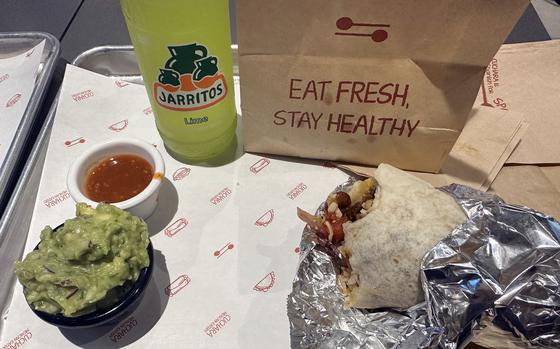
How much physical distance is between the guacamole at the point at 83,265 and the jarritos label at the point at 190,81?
387 millimetres

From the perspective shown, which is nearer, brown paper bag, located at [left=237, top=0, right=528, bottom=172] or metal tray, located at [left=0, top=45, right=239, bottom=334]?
brown paper bag, located at [left=237, top=0, right=528, bottom=172]

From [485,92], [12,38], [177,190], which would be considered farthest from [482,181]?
[12,38]

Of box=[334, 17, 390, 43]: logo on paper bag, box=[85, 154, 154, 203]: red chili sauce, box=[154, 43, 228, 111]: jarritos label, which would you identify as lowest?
box=[85, 154, 154, 203]: red chili sauce

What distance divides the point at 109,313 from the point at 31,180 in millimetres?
645

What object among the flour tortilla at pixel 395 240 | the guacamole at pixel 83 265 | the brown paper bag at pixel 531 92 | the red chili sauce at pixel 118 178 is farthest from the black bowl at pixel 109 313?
the brown paper bag at pixel 531 92

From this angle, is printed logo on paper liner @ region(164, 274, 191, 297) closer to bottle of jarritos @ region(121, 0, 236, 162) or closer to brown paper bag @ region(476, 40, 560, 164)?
bottle of jarritos @ region(121, 0, 236, 162)

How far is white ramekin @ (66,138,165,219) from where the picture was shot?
3.80 feet

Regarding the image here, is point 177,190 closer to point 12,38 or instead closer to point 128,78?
point 128,78

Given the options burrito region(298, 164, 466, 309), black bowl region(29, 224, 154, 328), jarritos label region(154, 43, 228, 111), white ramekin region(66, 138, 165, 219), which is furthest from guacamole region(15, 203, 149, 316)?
burrito region(298, 164, 466, 309)

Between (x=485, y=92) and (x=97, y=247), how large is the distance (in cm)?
142

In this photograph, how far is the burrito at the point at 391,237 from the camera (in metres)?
1.01

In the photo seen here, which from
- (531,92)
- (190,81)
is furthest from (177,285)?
(531,92)

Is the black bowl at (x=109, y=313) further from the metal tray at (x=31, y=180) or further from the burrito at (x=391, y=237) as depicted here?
the burrito at (x=391, y=237)

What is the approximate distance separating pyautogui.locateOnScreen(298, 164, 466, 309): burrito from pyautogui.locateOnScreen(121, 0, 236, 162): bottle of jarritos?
498mm
